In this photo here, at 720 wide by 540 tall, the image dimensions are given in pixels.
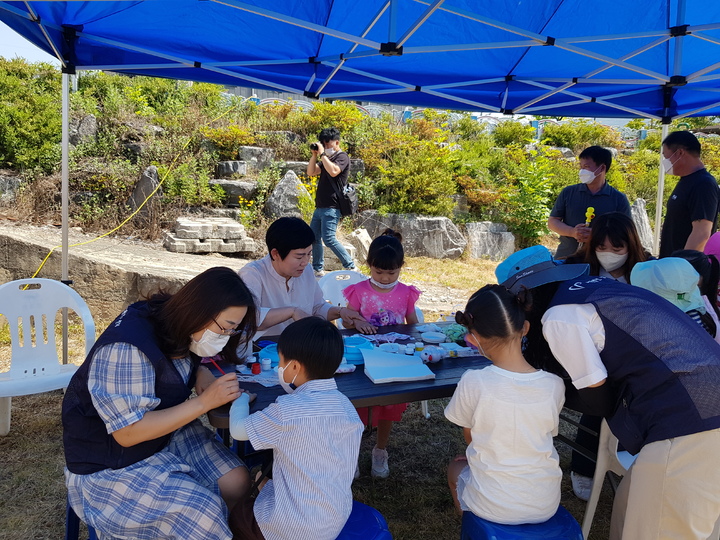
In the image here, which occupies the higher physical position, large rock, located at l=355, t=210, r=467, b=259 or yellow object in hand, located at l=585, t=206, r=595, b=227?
yellow object in hand, located at l=585, t=206, r=595, b=227

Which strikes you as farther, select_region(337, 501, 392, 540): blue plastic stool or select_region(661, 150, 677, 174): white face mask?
select_region(661, 150, 677, 174): white face mask

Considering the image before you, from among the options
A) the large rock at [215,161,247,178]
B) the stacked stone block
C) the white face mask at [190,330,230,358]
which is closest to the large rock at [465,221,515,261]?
the large rock at [215,161,247,178]

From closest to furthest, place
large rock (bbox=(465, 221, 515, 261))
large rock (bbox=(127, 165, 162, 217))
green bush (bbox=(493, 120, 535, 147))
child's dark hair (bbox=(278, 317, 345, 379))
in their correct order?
child's dark hair (bbox=(278, 317, 345, 379))
large rock (bbox=(127, 165, 162, 217))
large rock (bbox=(465, 221, 515, 261))
green bush (bbox=(493, 120, 535, 147))

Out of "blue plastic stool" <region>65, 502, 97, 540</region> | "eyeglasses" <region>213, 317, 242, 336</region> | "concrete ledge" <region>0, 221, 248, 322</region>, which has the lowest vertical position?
"blue plastic stool" <region>65, 502, 97, 540</region>

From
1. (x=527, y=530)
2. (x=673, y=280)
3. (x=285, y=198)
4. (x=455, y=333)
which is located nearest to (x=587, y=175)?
(x=455, y=333)

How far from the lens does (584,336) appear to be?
1782 mm

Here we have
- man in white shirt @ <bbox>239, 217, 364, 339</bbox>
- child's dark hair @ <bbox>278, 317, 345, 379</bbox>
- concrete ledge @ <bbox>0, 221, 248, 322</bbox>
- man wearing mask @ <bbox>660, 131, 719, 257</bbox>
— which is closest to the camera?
child's dark hair @ <bbox>278, 317, 345, 379</bbox>

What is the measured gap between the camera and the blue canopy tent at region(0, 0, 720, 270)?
3.26m

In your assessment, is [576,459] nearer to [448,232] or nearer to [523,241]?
[448,232]

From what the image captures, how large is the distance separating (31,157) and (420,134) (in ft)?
21.5

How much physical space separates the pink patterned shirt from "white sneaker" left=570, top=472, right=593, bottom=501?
123 cm

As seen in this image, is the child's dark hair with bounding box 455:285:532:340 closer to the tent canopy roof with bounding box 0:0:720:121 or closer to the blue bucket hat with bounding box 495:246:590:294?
the blue bucket hat with bounding box 495:246:590:294

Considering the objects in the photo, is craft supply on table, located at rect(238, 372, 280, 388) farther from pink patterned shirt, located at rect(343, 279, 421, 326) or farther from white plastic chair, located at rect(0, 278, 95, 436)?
white plastic chair, located at rect(0, 278, 95, 436)

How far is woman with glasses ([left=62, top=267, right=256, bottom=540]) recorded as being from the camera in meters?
1.73
